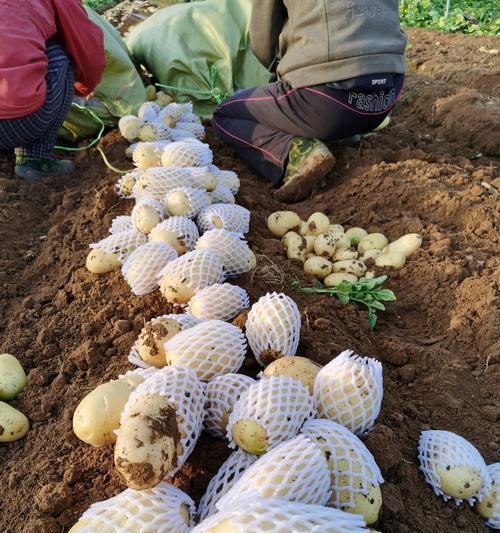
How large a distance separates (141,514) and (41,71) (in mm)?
3343

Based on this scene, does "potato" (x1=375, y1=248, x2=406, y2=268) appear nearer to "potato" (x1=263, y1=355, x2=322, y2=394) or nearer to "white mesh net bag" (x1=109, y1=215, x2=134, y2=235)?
"potato" (x1=263, y1=355, x2=322, y2=394)

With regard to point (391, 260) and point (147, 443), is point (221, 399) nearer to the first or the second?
point (147, 443)

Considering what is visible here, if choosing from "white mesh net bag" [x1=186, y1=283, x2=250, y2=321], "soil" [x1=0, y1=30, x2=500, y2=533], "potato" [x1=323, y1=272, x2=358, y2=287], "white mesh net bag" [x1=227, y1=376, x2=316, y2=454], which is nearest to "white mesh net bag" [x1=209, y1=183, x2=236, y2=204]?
"soil" [x1=0, y1=30, x2=500, y2=533]

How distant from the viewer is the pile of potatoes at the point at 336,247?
10.2ft

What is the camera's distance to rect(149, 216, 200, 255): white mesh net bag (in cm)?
282

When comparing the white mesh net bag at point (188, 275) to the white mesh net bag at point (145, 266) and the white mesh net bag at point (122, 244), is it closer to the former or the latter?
the white mesh net bag at point (145, 266)

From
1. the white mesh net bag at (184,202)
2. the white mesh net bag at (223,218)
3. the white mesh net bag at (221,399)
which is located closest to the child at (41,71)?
the white mesh net bag at (184,202)

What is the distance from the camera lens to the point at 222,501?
1.41 m

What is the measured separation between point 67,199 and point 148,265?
1.59 meters

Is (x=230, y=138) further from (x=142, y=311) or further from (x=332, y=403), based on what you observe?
(x=332, y=403)

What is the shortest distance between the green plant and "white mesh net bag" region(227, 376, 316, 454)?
1.07 meters

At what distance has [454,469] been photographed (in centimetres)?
175

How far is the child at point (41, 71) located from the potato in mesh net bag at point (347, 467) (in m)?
3.19

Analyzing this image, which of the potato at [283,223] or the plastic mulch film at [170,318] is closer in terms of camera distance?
the plastic mulch film at [170,318]
